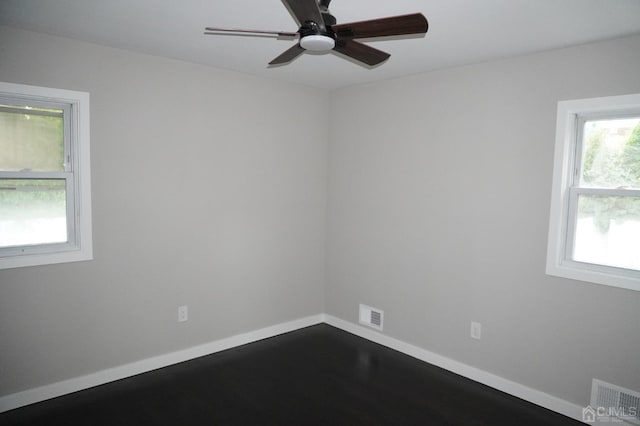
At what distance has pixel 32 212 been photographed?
289 centimetres

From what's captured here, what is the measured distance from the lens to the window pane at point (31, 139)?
9.08ft

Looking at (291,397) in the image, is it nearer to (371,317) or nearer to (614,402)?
(371,317)

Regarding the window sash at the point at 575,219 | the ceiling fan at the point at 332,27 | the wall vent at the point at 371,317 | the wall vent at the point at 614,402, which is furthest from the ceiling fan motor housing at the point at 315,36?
the wall vent at the point at 371,317

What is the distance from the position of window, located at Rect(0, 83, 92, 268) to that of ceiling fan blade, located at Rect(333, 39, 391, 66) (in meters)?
2.01

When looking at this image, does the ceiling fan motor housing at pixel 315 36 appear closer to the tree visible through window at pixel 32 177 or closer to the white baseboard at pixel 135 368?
the tree visible through window at pixel 32 177

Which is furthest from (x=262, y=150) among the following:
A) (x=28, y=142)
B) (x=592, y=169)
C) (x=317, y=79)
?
(x=592, y=169)

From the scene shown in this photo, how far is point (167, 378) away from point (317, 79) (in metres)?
2.93

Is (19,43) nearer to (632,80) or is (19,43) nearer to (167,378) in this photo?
(167,378)

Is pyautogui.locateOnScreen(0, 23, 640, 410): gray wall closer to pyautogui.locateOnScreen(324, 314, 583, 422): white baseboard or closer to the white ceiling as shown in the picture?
pyautogui.locateOnScreen(324, 314, 583, 422): white baseboard

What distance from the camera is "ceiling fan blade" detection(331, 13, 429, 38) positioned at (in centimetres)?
167

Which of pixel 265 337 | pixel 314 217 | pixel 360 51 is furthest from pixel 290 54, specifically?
pixel 265 337

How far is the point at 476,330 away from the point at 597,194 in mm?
1351

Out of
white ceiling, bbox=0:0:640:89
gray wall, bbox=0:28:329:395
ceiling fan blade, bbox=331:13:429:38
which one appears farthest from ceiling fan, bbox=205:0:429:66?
gray wall, bbox=0:28:329:395

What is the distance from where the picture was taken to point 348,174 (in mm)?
4348
